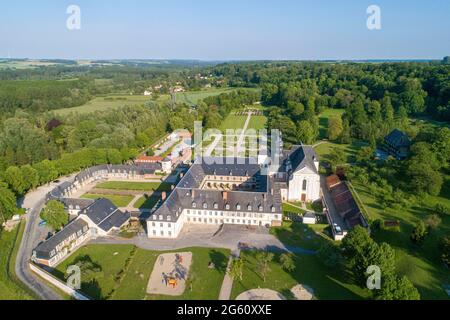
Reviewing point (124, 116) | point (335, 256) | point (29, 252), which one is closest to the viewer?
point (335, 256)

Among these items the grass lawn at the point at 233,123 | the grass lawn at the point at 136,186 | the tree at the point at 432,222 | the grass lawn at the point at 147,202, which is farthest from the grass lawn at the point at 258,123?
the tree at the point at 432,222

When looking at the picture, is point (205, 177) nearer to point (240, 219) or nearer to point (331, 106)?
point (240, 219)

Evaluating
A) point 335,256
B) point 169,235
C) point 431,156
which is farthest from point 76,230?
point 431,156

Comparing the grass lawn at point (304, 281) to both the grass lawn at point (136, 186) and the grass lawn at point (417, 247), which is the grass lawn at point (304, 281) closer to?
the grass lawn at point (417, 247)

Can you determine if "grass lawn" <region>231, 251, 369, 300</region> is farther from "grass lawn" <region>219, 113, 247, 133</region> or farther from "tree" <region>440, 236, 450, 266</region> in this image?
"grass lawn" <region>219, 113, 247, 133</region>

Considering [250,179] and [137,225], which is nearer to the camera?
[137,225]
